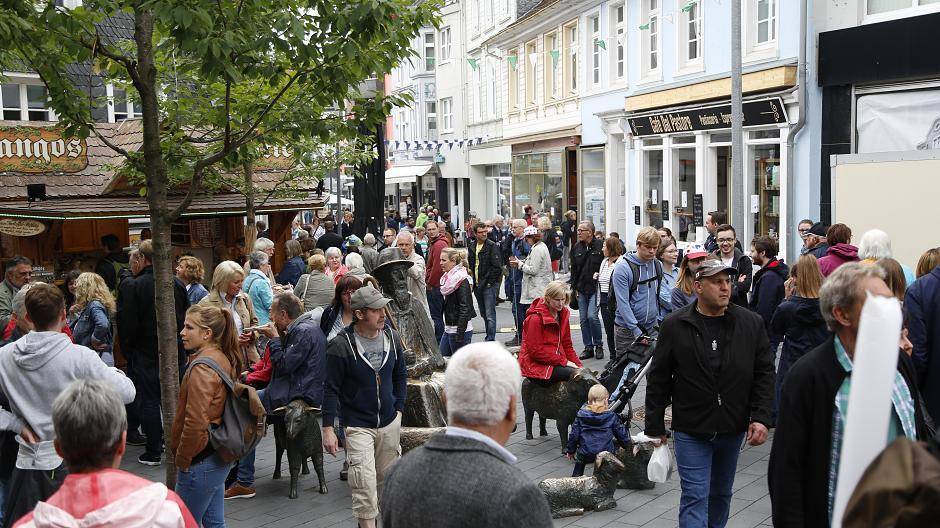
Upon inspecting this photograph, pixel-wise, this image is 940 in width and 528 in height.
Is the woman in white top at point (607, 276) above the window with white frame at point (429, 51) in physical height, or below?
below

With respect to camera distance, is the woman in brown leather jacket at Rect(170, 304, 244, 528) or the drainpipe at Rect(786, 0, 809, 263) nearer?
the woman in brown leather jacket at Rect(170, 304, 244, 528)

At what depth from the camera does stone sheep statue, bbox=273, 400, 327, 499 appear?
24.0 feet

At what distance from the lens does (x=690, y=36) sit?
20578 mm

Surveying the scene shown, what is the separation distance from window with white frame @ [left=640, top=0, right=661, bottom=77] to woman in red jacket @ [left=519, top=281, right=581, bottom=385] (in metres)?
A: 14.8

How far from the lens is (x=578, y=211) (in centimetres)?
2755

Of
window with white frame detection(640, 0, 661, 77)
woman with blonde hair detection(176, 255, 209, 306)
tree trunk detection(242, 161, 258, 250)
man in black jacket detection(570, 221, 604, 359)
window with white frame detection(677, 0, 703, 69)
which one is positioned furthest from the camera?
window with white frame detection(640, 0, 661, 77)

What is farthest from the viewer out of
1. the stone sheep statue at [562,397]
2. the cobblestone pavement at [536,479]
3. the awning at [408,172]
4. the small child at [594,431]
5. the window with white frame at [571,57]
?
the awning at [408,172]

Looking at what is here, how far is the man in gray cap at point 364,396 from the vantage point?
599 centimetres

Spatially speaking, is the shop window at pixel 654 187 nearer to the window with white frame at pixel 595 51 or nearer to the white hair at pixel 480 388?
the window with white frame at pixel 595 51

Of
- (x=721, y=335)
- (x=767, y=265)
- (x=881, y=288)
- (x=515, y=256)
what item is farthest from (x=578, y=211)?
(x=881, y=288)

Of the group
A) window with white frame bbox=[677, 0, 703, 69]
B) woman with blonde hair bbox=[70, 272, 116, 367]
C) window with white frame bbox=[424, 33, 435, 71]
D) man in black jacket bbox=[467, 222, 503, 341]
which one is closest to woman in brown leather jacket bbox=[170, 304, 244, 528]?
woman with blonde hair bbox=[70, 272, 116, 367]

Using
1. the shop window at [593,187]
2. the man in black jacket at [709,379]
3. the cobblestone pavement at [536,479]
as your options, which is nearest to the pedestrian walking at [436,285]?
the cobblestone pavement at [536,479]

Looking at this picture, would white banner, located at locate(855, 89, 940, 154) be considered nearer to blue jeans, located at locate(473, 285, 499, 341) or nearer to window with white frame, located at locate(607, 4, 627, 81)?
blue jeans, located at locate(473, 285, 499, 341)

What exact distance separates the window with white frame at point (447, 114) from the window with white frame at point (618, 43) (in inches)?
768
